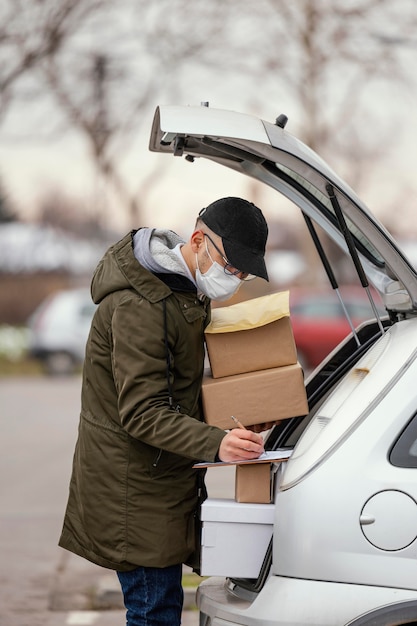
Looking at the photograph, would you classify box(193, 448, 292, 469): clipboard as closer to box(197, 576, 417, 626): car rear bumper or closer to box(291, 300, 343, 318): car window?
box(197, 576, 417, 626): car rear bumper

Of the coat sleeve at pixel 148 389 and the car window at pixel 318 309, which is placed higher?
the car window at pixel 318 309

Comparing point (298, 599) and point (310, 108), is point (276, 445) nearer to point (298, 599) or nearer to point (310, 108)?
point (298, 599)

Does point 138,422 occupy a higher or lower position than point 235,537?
higher

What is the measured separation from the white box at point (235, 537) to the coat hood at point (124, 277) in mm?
651

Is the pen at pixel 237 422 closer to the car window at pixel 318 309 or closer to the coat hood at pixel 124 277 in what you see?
the coat hood at pixel 124 277

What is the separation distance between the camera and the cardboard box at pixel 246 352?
323 cm

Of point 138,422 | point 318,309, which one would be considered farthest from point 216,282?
point 318,309

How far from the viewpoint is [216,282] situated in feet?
10.6

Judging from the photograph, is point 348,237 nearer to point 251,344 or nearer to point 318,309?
point 251,344

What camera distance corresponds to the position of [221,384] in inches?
126

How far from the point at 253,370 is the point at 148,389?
0.35 metres

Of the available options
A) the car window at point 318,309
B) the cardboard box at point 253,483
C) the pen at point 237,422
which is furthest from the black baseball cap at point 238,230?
the car window at point 318,309

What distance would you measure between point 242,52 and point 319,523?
16.8 meters

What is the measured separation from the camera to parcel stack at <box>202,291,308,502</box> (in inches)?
125
